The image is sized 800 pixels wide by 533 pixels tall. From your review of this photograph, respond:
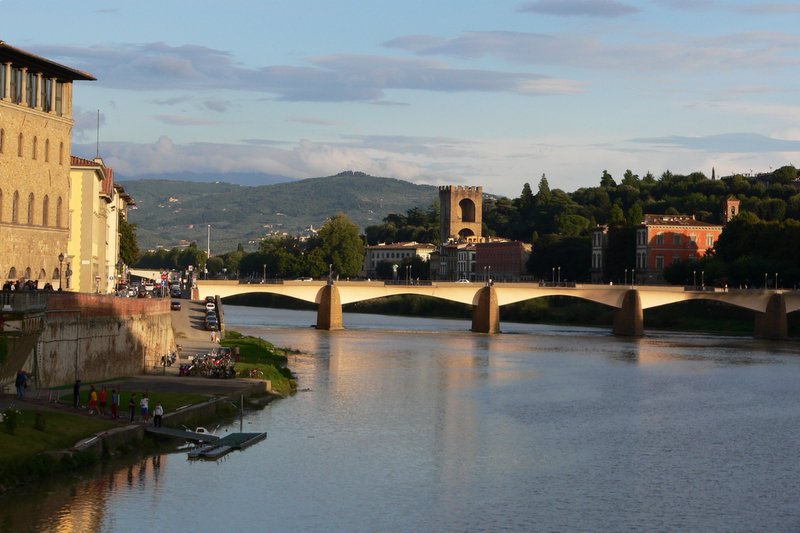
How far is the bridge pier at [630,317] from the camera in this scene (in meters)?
110

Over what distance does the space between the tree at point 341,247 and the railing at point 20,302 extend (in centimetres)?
14258

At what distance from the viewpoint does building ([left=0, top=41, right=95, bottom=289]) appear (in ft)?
178

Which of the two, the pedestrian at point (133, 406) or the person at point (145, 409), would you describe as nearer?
the pedestrian at point (133, 406)

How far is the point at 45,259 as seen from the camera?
58469mm

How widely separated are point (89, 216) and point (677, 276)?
3353 inches

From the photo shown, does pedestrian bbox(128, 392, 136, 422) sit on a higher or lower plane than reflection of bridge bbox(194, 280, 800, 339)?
lower

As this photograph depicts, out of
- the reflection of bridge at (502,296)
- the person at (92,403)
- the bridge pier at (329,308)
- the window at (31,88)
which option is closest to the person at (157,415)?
the person at (92,403)

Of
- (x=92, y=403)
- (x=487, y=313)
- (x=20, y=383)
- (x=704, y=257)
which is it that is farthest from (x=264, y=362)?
(x=704, y=257)

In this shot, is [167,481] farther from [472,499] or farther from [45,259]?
[45,259]

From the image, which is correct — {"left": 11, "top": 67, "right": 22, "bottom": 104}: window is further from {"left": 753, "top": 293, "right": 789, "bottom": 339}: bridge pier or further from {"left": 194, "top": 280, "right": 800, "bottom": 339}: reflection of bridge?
{"left": 753, "top": 293, "right": 789, "bottom": 339}: bridge pier

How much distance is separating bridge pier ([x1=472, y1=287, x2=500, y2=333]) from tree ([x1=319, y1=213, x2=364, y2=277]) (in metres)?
75.7

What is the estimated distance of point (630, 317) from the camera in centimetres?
11006

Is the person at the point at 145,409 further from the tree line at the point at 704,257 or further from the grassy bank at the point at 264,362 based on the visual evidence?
the tree line at the point at 704,257

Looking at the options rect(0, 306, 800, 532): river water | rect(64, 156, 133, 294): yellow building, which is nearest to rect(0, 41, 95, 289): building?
rect(64, 156, 133, 294): yellow building
